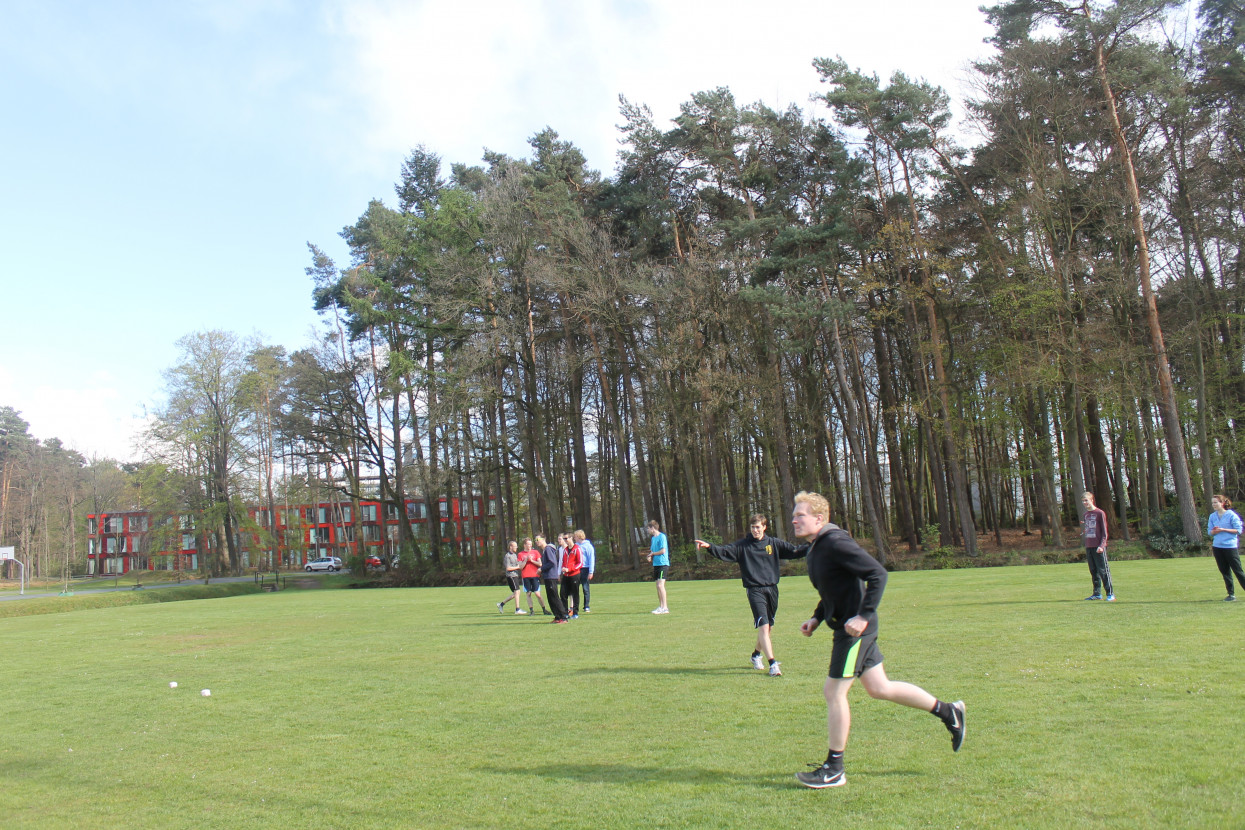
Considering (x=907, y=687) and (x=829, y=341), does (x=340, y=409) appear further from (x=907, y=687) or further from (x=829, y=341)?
(x=907, y=687)

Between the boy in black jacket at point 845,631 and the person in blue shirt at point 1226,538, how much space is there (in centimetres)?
951

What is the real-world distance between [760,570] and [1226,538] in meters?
8.24

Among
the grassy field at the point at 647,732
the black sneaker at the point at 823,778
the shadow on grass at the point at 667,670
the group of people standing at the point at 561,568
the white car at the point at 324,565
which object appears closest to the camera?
the grassy field at the point at 647,732

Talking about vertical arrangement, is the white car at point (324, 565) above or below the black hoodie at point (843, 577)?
below

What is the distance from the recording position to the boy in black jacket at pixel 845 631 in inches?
192

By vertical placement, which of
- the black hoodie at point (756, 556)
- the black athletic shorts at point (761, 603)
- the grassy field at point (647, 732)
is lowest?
the grassy field at point (647, 732)

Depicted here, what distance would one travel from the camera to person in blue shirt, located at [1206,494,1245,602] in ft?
38.4

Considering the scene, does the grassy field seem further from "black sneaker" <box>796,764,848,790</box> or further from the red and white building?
the red and white building

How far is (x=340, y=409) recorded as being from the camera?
47.5 metres

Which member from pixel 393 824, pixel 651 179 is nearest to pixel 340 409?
pixel 651 179

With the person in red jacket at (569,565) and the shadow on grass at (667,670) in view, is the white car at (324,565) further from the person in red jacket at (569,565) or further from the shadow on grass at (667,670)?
the shadow on grass at (667,670)

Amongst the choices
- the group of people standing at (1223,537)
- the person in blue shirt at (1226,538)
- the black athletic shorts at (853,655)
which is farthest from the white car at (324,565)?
the black athletic shorts at (853,655)

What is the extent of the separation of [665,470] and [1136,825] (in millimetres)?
36577

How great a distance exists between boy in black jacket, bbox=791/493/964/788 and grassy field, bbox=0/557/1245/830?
28cm
